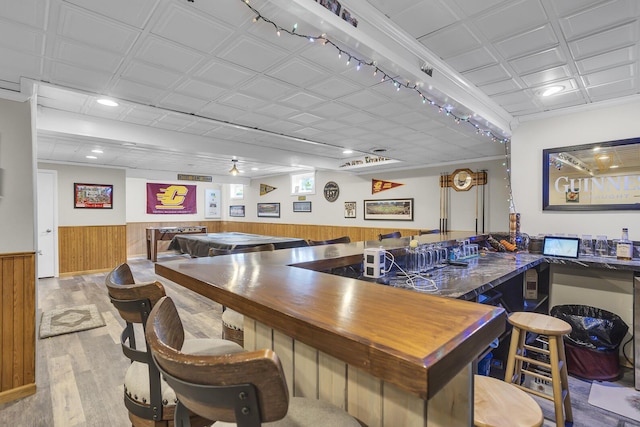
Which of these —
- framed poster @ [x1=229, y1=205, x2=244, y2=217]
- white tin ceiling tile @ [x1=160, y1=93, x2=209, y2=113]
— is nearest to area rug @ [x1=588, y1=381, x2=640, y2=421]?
white tin ceiling tile @ [x1=160, y1=93, x2=209, y2=113]

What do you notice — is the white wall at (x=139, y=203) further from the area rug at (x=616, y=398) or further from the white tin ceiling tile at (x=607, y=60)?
the area rug at (x=616, y=398)

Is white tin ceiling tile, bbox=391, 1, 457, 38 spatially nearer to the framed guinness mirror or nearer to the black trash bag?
the framed guinness mirror

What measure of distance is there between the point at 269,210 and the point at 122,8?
8887mm

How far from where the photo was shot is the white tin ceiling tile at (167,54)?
2.13m

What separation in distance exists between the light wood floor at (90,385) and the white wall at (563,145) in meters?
1.51

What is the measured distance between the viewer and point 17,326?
250cm

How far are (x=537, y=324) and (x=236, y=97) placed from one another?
319 centimetres

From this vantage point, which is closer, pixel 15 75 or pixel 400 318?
pixel 400 318

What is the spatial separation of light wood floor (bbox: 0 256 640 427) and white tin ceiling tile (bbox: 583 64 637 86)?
268cm

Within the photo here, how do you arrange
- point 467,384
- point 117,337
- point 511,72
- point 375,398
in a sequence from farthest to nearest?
point 117,337 → point 511,72 → point 375,398 → point 467,384

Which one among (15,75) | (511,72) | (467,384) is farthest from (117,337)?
(511,72)

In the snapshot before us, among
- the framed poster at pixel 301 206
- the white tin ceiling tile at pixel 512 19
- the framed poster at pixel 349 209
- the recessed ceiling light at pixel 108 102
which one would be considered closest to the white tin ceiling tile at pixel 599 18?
the white tin ceiling tile at pixel 512 19

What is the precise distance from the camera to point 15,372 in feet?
8.09

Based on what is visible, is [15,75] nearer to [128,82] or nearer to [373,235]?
[128,82]
